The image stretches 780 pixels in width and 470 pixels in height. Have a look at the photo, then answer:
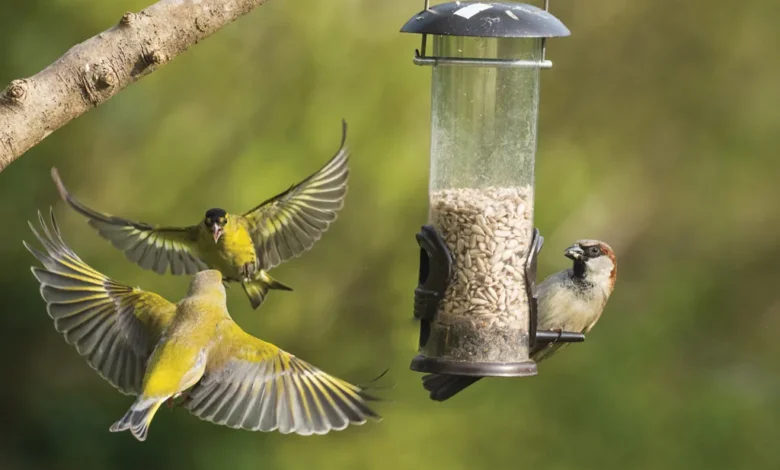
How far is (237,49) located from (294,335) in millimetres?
1953

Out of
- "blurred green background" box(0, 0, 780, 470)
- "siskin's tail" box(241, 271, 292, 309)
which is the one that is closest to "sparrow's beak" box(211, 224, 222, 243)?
"siskin's tail" box(241, 271, 292, 309)

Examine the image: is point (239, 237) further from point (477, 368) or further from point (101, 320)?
point (477, 368)

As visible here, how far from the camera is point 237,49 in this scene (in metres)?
8.27

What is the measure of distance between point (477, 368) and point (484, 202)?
679 millimetres

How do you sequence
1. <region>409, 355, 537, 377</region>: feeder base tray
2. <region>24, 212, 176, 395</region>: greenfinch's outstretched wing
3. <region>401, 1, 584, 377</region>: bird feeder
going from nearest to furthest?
1. <region>409, 355, 537, 377</region>: feeder base tray
2. <region>401, 1, 584, 377</region>: bird feeder
3. <region>24, 212, 176, 395</region>: greenfinch's outstretched wing

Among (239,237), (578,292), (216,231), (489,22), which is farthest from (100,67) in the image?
(578,292)

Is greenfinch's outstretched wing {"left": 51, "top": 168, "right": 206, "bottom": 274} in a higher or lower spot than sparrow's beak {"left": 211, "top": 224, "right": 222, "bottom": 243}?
lower

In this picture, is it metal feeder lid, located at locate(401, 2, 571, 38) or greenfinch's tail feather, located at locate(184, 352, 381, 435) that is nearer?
metal feeder lid, located at locate(401, 2, 571, 38)

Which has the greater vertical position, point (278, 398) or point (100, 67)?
point (100, 67)

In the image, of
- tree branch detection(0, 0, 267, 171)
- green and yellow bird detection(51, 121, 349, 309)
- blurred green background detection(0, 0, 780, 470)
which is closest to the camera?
Answer: tree branch detection(0, 0, 267, 171)

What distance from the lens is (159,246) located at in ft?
20.1

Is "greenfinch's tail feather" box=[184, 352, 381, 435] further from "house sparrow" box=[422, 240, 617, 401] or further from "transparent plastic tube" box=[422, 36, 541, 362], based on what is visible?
"house sparrow" box=[422, 240, 617, 401]

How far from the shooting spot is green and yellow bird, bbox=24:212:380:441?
4.70 metres

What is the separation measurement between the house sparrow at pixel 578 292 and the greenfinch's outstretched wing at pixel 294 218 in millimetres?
1339
